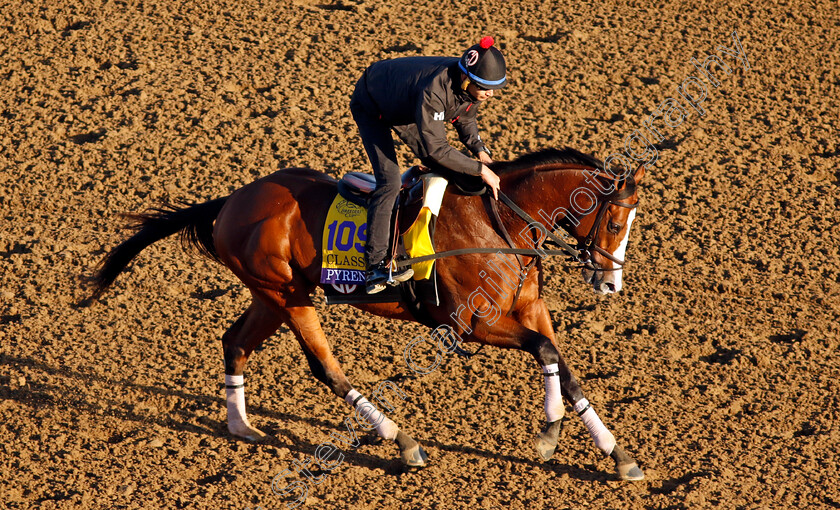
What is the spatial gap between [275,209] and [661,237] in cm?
402

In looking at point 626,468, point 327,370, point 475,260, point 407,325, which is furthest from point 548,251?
point 407,325

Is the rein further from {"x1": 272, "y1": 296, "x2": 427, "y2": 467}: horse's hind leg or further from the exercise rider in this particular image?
{"x1": 272, "y1": 296, "x2": 427, "y2": 467}: horse's hind leg

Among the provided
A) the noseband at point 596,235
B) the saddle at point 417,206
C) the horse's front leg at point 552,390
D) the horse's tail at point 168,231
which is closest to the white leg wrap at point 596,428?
the horse's front leg at point 552,390

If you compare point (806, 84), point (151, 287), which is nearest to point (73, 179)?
point (151, 287)

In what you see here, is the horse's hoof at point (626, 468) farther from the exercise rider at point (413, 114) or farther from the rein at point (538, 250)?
the exercise rider at point (413, 114)

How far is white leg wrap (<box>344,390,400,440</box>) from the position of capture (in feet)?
19.4

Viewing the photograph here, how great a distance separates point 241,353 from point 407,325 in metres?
1.62

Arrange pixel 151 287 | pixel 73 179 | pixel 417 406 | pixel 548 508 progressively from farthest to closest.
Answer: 1. pixel 73 179
2. pixel 151 287
3. pixel 417 406
4. pixel 548 508

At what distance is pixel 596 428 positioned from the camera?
18.7ft

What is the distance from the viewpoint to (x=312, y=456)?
6.03 metres

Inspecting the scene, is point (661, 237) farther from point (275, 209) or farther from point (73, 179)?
point (73, 179)

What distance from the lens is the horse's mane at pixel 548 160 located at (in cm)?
556

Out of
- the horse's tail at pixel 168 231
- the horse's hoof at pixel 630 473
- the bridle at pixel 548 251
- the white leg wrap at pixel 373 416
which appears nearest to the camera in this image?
the bridle at pixel 548 251

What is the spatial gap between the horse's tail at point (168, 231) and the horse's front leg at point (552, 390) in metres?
2.22
